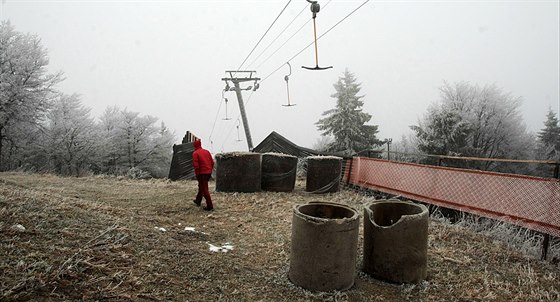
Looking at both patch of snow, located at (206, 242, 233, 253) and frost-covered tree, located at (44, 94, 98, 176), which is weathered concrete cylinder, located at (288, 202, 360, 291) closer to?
patch of snow, located at (206, 242, 233, 253)

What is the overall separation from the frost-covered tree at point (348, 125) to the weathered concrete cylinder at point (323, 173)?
27.4 m

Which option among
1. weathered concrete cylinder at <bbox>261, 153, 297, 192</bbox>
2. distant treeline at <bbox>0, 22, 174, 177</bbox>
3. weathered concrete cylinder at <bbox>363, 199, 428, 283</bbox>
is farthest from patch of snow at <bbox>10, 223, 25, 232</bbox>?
distant treeline at <bbox>0, 22, 174, 177</bbox>

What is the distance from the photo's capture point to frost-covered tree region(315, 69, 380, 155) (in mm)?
38062

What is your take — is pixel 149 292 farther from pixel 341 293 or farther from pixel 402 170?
pixel 402 170

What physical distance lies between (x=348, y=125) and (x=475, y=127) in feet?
41.9

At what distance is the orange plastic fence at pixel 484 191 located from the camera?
5.25m

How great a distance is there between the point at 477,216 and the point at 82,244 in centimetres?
673

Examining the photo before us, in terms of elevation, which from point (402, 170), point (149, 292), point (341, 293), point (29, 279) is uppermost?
point (402, 170)

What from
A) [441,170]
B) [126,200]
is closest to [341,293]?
[441,170]

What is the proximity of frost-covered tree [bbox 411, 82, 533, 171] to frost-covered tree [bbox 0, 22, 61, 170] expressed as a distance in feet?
107

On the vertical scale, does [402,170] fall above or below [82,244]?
above

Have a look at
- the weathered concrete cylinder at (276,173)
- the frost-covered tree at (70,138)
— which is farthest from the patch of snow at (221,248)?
the frost-covered tree at (70,138)

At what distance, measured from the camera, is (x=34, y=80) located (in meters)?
22.2

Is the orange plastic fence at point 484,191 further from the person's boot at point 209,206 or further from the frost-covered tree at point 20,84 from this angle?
the frost-covered tree at point 20,84
